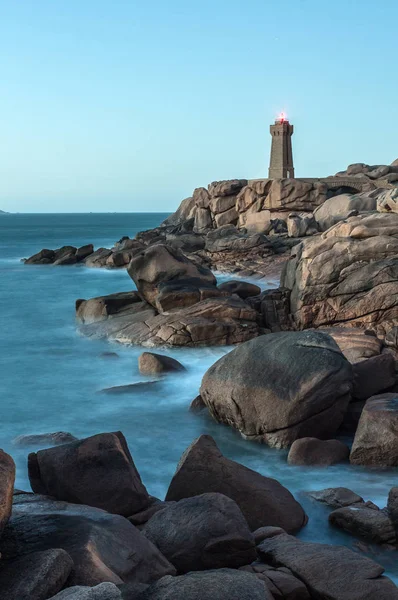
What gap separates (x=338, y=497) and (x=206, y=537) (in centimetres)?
302

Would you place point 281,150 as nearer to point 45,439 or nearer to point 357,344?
point 357,344

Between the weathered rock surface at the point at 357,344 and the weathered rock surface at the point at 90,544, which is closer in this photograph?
the weathered rock surface at the point at 90,544

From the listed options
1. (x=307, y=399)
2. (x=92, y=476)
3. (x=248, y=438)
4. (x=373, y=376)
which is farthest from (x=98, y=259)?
(x=92, y=476)

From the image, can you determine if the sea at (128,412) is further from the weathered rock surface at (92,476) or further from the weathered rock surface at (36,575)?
the weathered rock surface at (36,575)

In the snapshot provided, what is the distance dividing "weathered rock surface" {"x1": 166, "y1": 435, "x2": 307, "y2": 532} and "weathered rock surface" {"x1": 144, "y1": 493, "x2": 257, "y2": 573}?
4.47ft

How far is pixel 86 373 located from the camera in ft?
52.5

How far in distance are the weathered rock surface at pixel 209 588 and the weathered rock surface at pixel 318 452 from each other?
5.08 meters

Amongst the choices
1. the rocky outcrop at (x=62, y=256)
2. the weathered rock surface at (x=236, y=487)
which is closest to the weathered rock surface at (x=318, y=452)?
the weathered rock surface at (x=236, y=487)

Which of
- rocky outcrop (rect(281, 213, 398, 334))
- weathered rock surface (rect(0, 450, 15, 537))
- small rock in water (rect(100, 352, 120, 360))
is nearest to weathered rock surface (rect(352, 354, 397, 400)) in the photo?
rocky outcrop (rect(281, 213, 398, 334))

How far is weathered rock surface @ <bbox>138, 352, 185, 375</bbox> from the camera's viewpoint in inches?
585

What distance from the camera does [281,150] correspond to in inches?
2464

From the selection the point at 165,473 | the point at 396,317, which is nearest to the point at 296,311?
the point at 396,317

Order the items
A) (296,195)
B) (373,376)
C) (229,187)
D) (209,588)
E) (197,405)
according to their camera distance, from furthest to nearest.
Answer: (229,187) → (296,195) → (197,405) → (373,376) → (209,588)

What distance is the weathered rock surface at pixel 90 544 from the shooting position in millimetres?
4750
